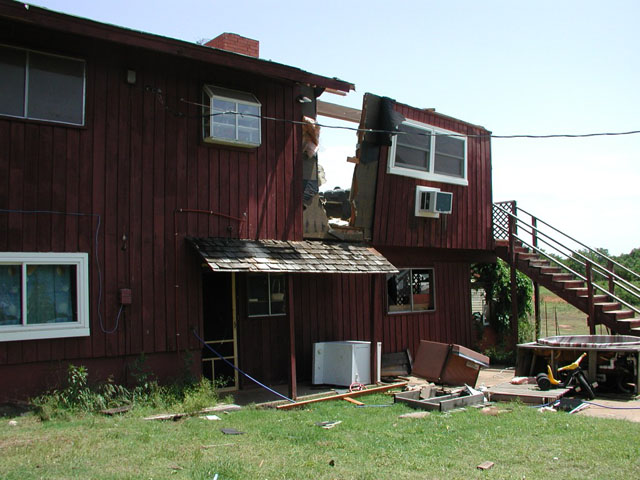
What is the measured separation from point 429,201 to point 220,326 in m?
5.96

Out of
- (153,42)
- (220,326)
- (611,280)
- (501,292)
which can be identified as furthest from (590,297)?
(153,42)

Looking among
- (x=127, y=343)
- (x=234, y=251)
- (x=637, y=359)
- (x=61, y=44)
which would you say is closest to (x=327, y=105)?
(x=234, y=251)

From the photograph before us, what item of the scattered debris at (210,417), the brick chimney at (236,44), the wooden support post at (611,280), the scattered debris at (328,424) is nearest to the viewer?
the scattered debris at (328,424)

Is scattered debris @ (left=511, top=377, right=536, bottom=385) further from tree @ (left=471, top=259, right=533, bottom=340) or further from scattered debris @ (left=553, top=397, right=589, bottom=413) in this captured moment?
tree @ (left=471, top=259, right=533, bottom=340)

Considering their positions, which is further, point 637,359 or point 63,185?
point 637,359

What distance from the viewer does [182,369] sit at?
10266 mm

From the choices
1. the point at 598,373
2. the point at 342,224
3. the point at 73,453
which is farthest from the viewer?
the point at 342,224

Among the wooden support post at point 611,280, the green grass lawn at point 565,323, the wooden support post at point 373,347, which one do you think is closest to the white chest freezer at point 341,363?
the wooden support post at point 373,347

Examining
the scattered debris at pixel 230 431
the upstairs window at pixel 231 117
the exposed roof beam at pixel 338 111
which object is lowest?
the scattered debris at pixel 230 431

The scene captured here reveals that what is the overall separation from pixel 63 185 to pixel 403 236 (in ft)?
25.5

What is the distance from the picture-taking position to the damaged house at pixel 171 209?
9.05 metres

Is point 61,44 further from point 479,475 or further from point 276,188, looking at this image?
point 479,475

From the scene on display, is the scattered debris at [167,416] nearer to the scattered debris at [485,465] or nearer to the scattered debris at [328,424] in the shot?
the scattered debris at [328,424]

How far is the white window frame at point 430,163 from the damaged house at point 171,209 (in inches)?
3.8
